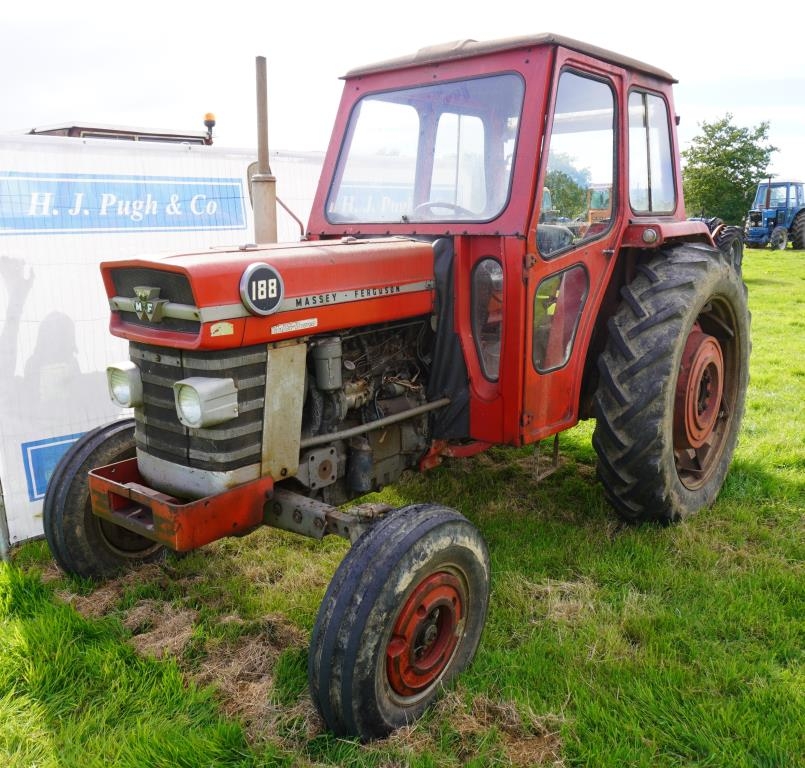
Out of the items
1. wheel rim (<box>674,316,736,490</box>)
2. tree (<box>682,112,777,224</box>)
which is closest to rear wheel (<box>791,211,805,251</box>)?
tree (<box>682,112,777,224</box>)

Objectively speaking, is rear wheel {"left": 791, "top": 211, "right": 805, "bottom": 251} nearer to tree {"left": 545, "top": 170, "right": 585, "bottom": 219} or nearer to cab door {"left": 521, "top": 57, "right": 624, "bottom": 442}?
cab door {"left": 521, "top": 57, "right": 624, "bottom": 442}

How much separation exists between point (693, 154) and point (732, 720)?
31485mm

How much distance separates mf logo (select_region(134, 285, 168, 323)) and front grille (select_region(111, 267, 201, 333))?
0.03 metres

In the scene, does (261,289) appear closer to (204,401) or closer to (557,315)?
(204,401)

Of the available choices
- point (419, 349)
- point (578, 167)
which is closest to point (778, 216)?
→ point (578, 167)

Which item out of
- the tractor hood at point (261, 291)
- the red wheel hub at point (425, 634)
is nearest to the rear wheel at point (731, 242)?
the tractor hood at point (261, 291)

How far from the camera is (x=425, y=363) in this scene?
11.4 feet

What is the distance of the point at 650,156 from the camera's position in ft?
13.3

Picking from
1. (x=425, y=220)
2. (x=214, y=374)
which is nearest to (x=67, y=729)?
(x=214, y=374)

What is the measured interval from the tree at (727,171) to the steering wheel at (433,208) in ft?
92.6

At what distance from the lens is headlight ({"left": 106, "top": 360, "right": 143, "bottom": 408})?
2.85 m

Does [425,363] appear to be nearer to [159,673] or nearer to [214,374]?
[214,374]

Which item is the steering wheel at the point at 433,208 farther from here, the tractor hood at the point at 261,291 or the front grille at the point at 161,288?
the front grille at the point at 161,288

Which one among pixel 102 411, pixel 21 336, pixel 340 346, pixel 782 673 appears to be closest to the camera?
pixel 782 673
